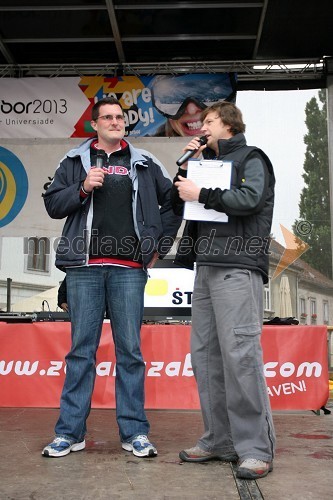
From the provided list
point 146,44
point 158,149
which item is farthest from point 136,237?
point 146,44

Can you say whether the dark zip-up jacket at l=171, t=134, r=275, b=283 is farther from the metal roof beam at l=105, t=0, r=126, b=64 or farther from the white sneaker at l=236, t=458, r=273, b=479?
the metal roof beam at l=105, t=0, r=126, b=64

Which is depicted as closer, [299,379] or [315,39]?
[299,379]

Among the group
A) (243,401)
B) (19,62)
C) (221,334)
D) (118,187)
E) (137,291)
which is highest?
(19,62)

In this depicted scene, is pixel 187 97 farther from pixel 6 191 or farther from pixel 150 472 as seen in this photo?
pixel 150 472

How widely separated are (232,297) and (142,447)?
772 millimetres

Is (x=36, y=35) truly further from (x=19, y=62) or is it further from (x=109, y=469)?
(x=109, y=469)

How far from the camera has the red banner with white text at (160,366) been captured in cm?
419

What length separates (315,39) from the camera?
6332 mm

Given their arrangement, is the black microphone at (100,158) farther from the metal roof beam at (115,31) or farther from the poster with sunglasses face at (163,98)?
the poster with sunglasses face at (163,98)

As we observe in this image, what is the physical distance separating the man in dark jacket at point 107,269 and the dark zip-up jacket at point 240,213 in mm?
285

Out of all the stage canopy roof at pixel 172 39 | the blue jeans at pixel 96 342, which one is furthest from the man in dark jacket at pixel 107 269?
the stage canopy roof at pixel 172 39

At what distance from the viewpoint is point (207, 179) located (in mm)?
2561

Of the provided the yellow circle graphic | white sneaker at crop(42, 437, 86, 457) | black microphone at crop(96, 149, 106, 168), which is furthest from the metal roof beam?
white sneaker at crop(42, 437, 86, 457)

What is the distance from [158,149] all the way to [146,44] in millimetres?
1135
